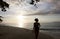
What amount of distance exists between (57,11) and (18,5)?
7.68ft

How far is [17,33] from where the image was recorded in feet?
31.7

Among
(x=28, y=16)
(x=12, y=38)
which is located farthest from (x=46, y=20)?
(x=12, y=38)

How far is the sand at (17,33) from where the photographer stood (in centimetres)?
899

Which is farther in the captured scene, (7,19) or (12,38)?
(7,19)

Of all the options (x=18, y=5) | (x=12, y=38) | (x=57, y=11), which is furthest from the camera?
(x=57, y=11)

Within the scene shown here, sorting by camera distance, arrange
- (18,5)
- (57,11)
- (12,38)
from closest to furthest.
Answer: (12,38), (18,5), (57,11)

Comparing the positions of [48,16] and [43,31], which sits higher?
[48,16]

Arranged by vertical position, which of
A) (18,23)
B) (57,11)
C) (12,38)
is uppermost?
(57,11)

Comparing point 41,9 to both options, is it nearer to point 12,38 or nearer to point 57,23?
point 57,23

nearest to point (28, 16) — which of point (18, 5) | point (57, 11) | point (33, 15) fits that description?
point (33, 15)

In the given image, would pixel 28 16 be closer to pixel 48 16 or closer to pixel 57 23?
pixel 48 16

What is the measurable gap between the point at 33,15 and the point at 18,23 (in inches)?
38.2

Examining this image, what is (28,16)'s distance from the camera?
31.9 feet

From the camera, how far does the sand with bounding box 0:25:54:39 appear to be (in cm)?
899
